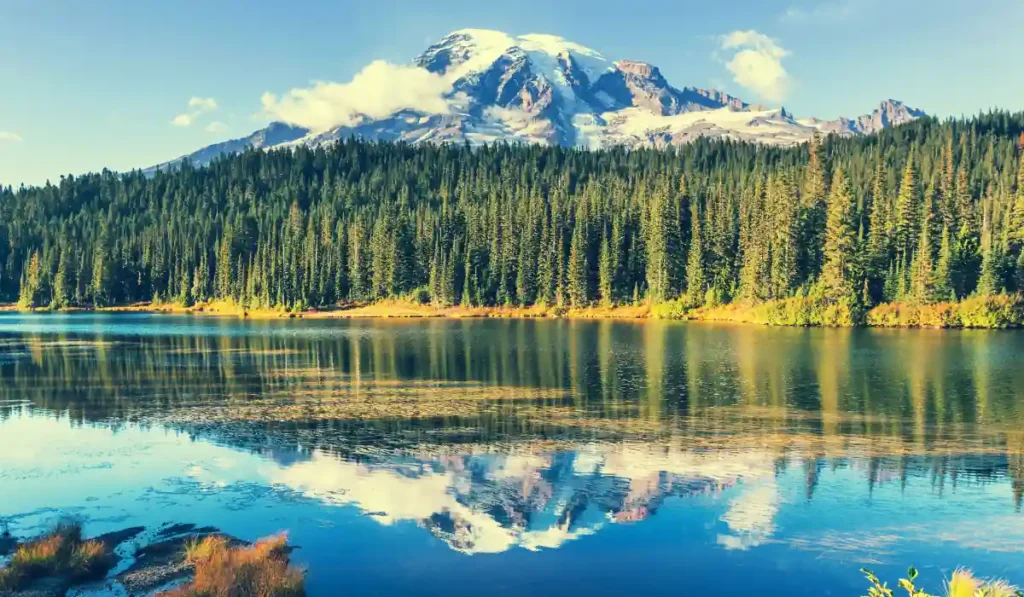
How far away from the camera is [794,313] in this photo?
11912cm

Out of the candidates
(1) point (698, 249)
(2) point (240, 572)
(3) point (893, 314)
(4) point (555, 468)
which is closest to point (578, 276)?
(1) point (698, 249)

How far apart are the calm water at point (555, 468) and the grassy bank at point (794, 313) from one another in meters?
48.5

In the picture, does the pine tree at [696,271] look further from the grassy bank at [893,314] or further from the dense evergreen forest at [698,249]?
the grassy bank at [893,314]

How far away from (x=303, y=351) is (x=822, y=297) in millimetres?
82877

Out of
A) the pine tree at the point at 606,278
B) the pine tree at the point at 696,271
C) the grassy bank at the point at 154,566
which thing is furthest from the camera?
the pine tree at the point at 606,278

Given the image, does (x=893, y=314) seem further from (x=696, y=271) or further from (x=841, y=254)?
(x=696, y=271)

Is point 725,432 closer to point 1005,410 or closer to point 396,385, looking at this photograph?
point 1005,410

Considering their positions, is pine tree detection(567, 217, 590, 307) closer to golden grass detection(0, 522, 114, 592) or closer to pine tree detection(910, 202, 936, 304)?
pine tree detection(910, 202, 936, 304)

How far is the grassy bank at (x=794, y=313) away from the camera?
10506cm

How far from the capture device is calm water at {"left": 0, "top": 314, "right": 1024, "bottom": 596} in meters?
20.2

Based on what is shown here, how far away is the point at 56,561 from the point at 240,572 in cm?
548

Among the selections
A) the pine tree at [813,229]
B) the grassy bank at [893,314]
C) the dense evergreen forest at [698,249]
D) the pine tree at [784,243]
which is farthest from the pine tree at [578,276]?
the pine tree at [813,229]

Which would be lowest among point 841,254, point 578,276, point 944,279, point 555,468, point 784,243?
point 555,468

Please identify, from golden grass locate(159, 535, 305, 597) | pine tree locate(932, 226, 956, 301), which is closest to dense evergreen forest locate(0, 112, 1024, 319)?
pine tree locate(932, 226, 956, 301)
